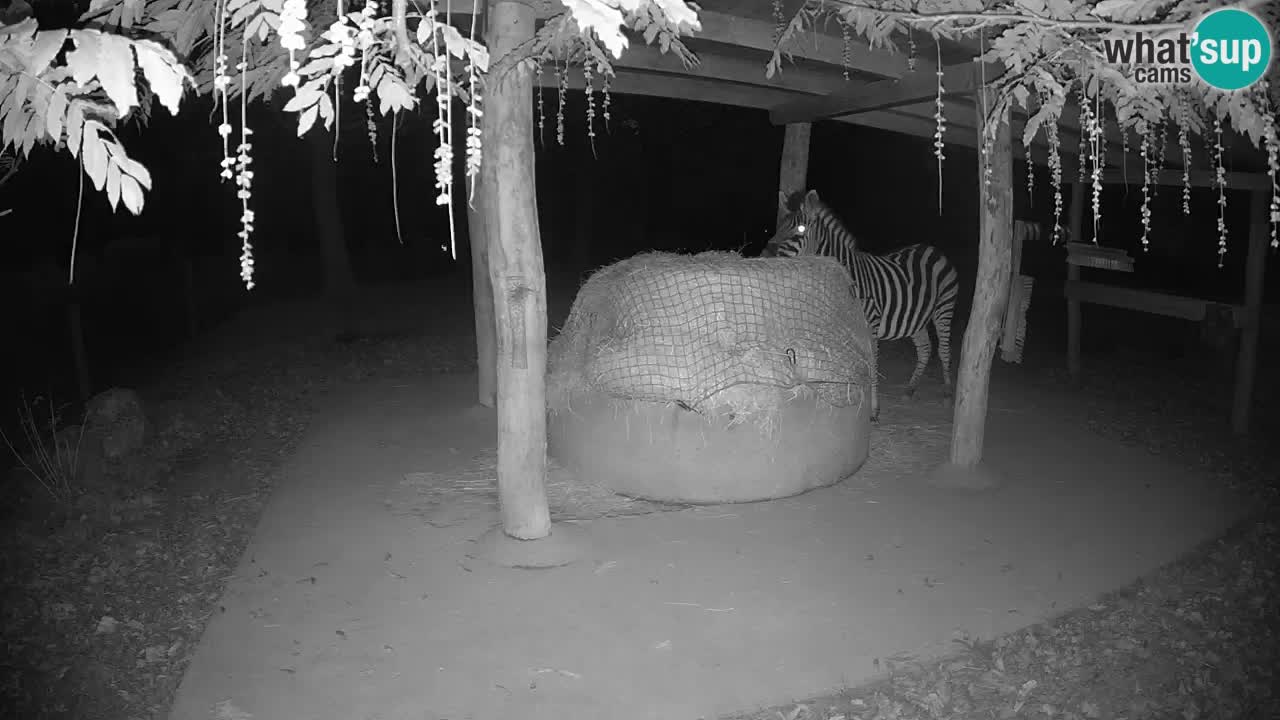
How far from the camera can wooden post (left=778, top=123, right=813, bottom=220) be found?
883 cm

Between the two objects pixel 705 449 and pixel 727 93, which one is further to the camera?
pixel 727 93

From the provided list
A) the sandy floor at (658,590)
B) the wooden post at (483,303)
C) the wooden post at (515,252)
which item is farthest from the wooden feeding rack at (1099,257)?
the wooden post at (515,252)

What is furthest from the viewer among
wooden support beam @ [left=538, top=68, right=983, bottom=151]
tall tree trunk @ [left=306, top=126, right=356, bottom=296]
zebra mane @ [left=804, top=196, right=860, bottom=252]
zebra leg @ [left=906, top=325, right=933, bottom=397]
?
tall tree trunk @ [left=306, top=126, right=356, bottom=296]

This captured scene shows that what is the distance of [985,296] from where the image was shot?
5.96m

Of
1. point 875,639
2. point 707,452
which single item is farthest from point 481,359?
point 875,639

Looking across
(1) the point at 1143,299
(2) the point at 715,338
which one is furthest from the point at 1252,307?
(2) the point at 715,338

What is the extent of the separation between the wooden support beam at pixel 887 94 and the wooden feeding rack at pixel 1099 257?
3021mm

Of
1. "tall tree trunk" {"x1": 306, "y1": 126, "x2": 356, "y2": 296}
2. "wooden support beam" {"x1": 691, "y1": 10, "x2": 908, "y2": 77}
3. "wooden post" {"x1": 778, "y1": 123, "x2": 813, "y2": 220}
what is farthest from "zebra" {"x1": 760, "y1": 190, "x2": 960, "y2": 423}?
"tall tree trunk" {"x1": 306, "y1": 126, "x2": 356, "y2": 296}

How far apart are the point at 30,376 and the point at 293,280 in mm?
8782

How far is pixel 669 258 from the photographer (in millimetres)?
6570

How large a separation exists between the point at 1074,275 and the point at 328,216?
10.7 meters

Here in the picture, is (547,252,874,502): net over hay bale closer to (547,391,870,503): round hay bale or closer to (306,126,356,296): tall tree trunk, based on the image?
(547,391,870,503): round hay bale

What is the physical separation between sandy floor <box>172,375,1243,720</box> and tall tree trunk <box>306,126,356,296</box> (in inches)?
341

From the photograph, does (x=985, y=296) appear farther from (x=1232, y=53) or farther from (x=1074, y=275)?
(x=1074, y=275)
